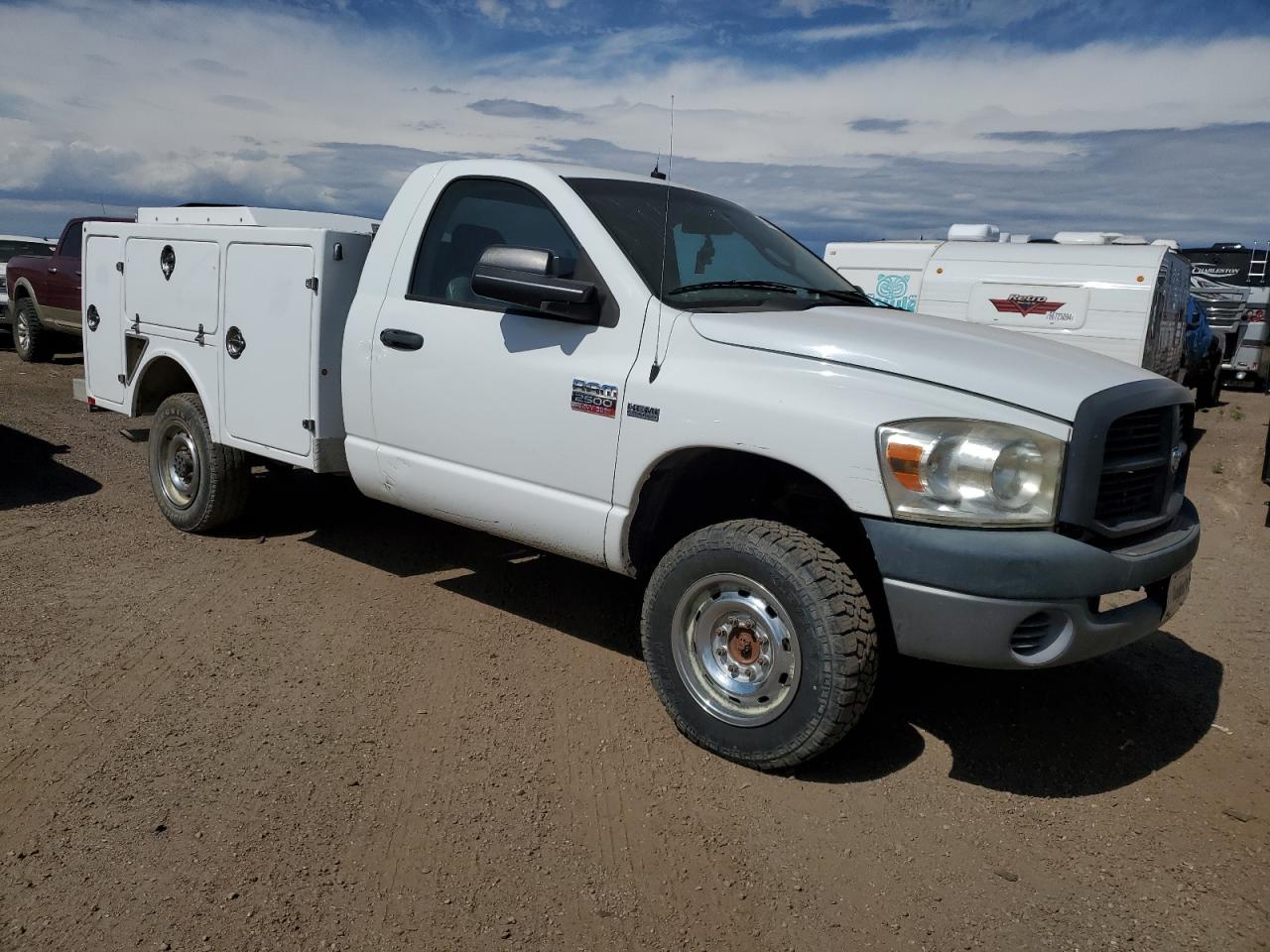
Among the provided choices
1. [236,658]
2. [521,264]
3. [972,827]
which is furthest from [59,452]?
[972,827]

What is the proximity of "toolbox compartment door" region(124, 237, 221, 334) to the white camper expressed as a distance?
5991mm

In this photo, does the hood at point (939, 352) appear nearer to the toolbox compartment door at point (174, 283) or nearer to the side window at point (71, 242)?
the toolbox compartment door at point (174, 283)

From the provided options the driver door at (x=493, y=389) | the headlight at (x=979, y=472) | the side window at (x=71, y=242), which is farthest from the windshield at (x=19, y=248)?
the headlight at (x=979, y=472)

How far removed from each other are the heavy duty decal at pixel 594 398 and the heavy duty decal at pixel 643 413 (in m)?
0.08

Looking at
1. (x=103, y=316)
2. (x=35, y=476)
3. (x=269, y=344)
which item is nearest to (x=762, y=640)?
(x=269, y=344)

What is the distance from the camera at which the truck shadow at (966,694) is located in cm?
388

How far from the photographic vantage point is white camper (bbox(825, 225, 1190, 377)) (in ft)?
33.3

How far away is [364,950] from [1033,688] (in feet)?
10.3

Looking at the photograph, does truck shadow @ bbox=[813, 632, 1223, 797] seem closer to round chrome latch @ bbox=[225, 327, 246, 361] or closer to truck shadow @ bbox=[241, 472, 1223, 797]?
truck shadow @ bbox=[241, 472, 1223, 797]

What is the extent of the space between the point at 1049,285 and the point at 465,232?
25.4 feet

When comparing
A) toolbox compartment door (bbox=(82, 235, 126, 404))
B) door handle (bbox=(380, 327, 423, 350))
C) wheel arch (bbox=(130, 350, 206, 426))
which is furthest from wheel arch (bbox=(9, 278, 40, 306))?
door handle (bbox=(380, 327, 423, 350))

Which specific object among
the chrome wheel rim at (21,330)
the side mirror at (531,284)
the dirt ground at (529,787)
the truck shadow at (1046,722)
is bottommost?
the dirt ground at (529,787)

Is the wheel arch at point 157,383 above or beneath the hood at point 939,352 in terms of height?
beneath

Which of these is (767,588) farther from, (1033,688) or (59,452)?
(59,452)
